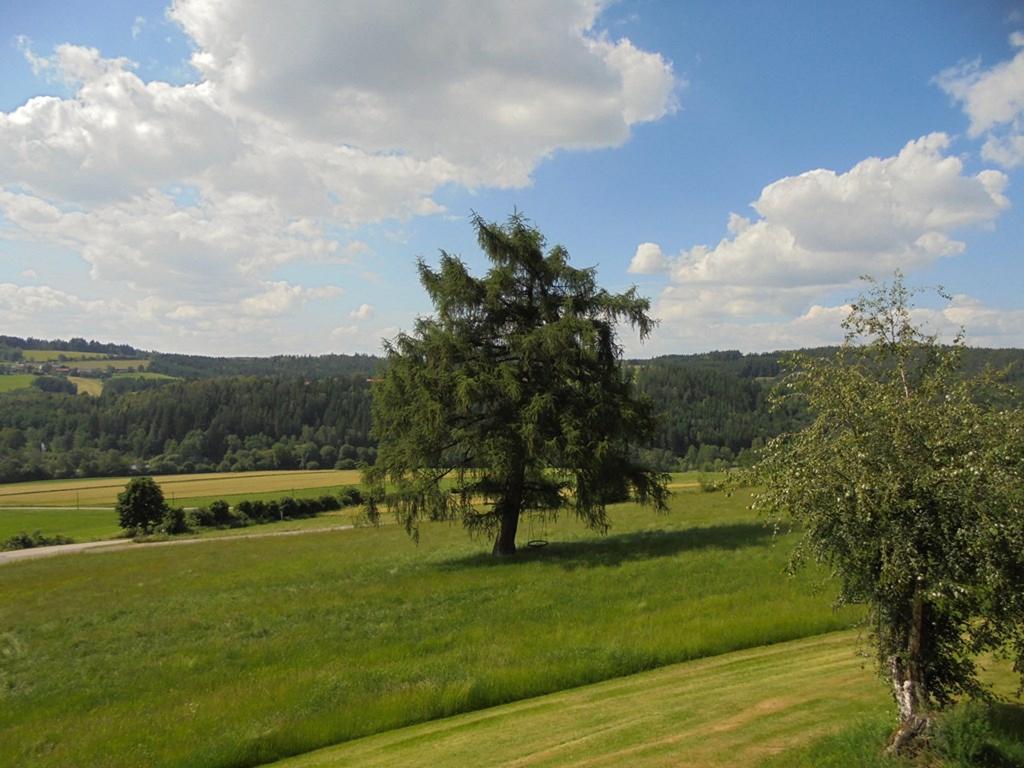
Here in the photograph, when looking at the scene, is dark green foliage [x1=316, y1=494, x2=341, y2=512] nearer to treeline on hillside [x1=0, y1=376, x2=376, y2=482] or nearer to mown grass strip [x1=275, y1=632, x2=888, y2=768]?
treeline on hillside [x1=0, y1=376, x2=376, y2=482]


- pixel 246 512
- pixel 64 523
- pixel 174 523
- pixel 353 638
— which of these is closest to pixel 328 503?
pixel 246 512

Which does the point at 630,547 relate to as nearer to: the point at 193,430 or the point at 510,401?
the point at 510,401

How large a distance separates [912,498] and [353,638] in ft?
44.7

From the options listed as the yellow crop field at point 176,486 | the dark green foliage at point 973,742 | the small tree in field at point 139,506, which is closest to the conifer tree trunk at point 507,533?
the dark green foliage at point 973,742

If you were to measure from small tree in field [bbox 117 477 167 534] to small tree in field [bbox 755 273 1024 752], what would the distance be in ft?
226

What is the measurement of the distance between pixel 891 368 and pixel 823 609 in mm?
9960

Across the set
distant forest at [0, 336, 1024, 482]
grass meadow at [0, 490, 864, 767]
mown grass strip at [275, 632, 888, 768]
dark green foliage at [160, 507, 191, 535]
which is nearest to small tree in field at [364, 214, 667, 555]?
grass meadow at [0, 490, 864, 767]

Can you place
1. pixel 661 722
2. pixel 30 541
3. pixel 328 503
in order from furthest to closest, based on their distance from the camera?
1. pixel 328 503
2. pixel 30 541
3. pixel 661 722

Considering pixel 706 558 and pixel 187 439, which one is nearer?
pixel 706 558

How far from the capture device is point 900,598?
7.96 m

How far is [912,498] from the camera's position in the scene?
7.43 meters

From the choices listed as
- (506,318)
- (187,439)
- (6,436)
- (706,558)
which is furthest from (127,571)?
(6,436)

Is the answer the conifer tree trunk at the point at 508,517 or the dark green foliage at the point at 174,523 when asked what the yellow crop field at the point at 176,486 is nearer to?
the dark green foliage at the point at 174,523

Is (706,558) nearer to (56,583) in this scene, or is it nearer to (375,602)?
(375,602)
